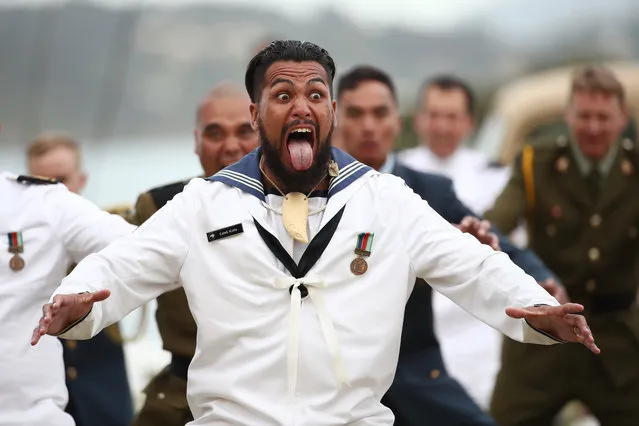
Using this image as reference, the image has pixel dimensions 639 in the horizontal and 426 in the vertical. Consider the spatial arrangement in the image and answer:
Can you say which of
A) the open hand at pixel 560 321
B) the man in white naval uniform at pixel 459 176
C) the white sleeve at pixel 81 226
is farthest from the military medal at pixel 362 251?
the man in white naval uniform at pixel 459 176

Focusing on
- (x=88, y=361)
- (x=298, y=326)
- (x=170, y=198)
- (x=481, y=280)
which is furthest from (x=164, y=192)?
(x=481, y=280)

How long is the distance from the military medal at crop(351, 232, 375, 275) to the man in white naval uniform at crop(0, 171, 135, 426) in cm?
111

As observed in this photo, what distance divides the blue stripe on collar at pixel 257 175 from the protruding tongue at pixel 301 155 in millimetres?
154

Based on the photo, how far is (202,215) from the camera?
5.07m

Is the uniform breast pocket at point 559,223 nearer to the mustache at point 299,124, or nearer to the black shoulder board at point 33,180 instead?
the black shoulder board at point 33,180

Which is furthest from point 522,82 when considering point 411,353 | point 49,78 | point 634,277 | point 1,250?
point 1,250

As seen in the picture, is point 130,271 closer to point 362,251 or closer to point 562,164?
point 362,251

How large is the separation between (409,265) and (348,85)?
249 cm

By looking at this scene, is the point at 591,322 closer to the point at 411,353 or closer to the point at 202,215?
the point at 411,353

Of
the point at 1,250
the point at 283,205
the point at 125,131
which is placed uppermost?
the point at 283,205

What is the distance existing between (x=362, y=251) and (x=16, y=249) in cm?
144

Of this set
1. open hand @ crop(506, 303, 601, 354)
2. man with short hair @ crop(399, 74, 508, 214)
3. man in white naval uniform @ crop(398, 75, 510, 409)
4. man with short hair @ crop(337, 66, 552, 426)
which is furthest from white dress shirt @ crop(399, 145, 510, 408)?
open hand @ crop(506, 303, 601, 354)

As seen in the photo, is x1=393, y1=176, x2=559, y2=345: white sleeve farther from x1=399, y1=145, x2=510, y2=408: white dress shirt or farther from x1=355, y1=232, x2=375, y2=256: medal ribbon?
x1=399, y1=145, x2=510, y2=408: white dress shirt

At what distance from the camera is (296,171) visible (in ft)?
16.6
